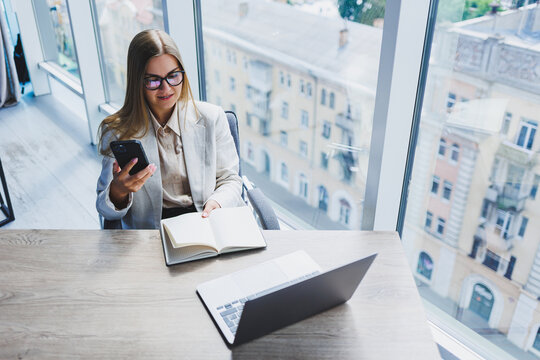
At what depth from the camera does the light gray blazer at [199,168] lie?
179 cm

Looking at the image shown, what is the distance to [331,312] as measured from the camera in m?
1.28

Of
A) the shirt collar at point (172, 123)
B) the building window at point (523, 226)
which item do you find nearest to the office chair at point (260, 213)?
the shirt collar at point (172, 123)

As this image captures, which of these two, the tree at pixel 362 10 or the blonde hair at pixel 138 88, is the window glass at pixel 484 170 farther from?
the blonde hair at pixel 138 88

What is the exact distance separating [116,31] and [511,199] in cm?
326

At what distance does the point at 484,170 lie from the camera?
1730 millimetres

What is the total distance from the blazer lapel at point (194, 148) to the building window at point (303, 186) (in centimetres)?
92

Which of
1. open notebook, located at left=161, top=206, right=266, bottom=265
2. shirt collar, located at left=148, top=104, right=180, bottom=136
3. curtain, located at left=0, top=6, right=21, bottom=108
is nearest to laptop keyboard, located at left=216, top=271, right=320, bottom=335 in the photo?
open notebook, located at left=161, top=206, right=266, bottom=265

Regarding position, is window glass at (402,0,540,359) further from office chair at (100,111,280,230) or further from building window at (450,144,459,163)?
office chair at (100,111,280,230)

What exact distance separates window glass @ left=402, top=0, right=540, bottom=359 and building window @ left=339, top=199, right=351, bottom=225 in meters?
0.46

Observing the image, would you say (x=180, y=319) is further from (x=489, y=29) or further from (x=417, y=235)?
→ (x=489, y=29)

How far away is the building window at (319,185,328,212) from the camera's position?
8.50 feet

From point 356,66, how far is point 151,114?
931 mm

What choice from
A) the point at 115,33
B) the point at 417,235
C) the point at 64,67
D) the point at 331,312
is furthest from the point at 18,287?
the point at 64,67

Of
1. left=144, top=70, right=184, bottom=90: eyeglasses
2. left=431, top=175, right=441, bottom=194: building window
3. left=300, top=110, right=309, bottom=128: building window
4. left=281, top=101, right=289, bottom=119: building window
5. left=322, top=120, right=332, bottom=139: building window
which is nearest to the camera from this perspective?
left=144, top=70, right=184, bottom=90: eyeglasses
